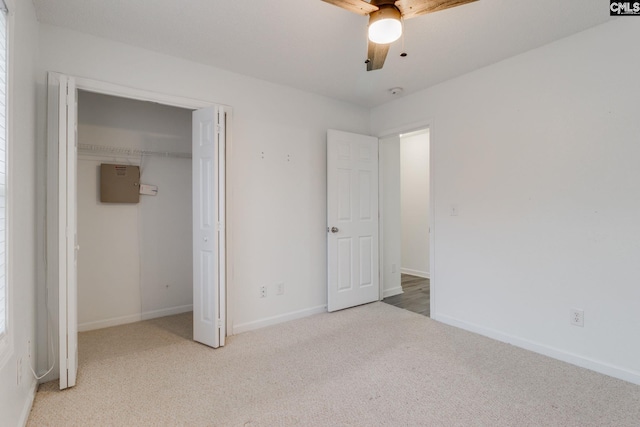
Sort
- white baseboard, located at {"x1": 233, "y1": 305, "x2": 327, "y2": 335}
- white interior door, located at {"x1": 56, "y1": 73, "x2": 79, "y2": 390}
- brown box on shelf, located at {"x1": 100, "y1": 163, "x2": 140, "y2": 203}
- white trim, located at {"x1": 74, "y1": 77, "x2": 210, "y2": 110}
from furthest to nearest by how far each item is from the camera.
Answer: brown box on shelf, located at {"x1": 100, "y1": 163, "x2": 140, "y2": 203} < white baseboard, located at {"x1": 233, "y1": 305, "x2": 327, "y2": 335} < white trim, located at {"x1": 74, "y1": 77, "x2": 210, "y2": 110} < white interior door, located at {"x1": 56, "y1": 73, "x2": 79, "y2": 390}

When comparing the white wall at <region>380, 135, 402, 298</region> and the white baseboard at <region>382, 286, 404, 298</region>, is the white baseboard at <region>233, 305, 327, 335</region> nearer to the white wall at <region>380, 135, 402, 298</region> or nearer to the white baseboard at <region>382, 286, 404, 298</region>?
the white baseboard at <region>382, 286, 404, 298</region>

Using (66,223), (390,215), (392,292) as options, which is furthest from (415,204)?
(66,223)

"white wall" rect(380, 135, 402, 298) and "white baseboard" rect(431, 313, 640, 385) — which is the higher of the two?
"white wall" rect(380, 135, 402, 298)

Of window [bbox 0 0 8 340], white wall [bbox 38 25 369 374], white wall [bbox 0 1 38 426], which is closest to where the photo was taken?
window [bbox 0 0 8 340]

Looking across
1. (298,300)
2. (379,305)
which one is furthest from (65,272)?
(379,305)

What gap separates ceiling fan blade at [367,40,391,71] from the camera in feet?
6.32

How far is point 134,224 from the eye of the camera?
3465mm

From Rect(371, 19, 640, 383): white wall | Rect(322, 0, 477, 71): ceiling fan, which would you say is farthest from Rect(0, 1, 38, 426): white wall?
Rect(371, 19, 640, 383): white wall

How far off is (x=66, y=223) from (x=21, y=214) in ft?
0.96

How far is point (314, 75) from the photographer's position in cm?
316

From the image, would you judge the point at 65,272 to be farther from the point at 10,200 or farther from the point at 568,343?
the point at 568,343

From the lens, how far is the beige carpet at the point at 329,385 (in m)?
1.81

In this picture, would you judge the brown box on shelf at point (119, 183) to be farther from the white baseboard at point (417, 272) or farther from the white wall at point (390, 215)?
the white baseboard at point (417, 272)

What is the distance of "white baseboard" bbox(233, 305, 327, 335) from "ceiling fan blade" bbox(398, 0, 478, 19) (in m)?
2.88
